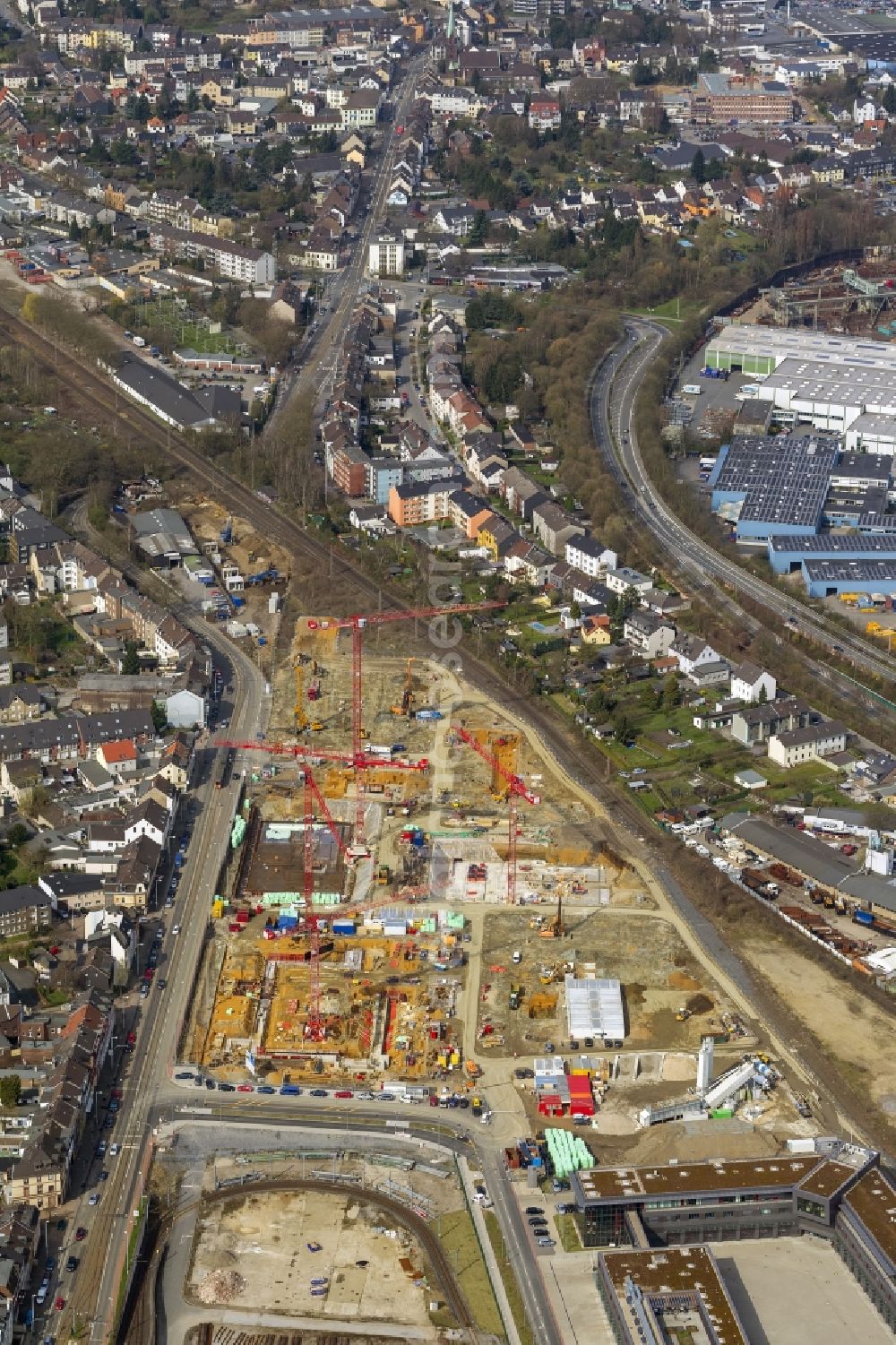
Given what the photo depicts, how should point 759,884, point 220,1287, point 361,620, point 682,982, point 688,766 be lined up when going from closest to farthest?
point 220,1287
point 682,982
point 759,884
point 688,766
point 361,620

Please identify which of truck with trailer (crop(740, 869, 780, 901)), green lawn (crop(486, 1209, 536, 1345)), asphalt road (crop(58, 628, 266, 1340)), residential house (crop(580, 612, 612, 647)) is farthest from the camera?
residential house (crop(580, 612, 612, 647))

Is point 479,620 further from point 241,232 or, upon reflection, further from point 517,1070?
point 241,232

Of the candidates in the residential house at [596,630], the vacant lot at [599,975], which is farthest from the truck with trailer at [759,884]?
the residential house at [596,630]

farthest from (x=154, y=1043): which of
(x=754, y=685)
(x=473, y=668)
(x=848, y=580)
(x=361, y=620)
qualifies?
(x=848, y=580)

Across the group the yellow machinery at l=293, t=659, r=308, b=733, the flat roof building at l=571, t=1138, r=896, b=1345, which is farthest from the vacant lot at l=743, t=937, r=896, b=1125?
the yellow machinery at l=293, t=659, r=308, b=733

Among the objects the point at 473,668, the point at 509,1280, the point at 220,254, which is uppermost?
the point at 220,254

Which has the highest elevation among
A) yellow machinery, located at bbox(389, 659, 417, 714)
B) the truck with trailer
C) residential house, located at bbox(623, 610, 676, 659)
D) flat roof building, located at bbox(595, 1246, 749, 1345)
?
residential house, located at bbox(623, 610, 676, 659)

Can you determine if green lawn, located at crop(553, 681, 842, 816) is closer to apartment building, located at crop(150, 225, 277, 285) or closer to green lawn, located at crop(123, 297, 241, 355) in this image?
green lawn, located at crop(123, 297, 241, 355)

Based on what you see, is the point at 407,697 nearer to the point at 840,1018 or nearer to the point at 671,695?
the point at 671,695
